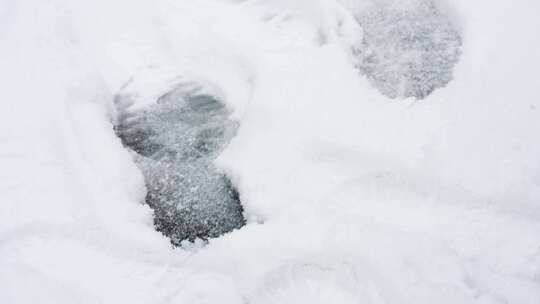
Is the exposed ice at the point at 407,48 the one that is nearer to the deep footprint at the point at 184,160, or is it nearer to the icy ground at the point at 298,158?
the icy ground at the point at 298,158

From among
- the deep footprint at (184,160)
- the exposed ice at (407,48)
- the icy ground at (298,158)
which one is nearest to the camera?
the icy ground at (298,158)

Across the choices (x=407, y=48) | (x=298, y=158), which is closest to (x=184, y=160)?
(x=298, y=158)

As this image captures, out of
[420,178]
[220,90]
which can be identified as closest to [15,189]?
[220,90]

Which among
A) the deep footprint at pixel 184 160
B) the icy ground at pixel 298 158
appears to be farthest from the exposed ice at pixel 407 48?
the deep footprint at pixel 184 160

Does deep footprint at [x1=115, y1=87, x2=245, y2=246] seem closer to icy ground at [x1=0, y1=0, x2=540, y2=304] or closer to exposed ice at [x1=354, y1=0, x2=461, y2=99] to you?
icy ground at [x1=0, y1=0, x2=540, y2=304]

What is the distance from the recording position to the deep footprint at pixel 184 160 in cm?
267

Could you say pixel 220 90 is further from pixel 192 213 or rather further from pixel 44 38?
pixel 44 38

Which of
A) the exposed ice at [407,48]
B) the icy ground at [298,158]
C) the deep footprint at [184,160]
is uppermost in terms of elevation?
the exposed ice at [407,48]

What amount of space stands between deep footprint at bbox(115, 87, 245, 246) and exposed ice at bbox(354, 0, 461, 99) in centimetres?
95

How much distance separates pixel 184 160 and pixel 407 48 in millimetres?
1557

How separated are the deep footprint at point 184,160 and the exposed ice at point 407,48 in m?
0.95

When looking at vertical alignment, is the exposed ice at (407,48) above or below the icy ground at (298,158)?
above

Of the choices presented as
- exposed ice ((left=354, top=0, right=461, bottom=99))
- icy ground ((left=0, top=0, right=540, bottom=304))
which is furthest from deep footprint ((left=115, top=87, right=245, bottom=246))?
exposed ice ((left=354, top=0, right=461, bottom=99))

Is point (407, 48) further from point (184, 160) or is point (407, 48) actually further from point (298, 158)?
point (184, 160)
